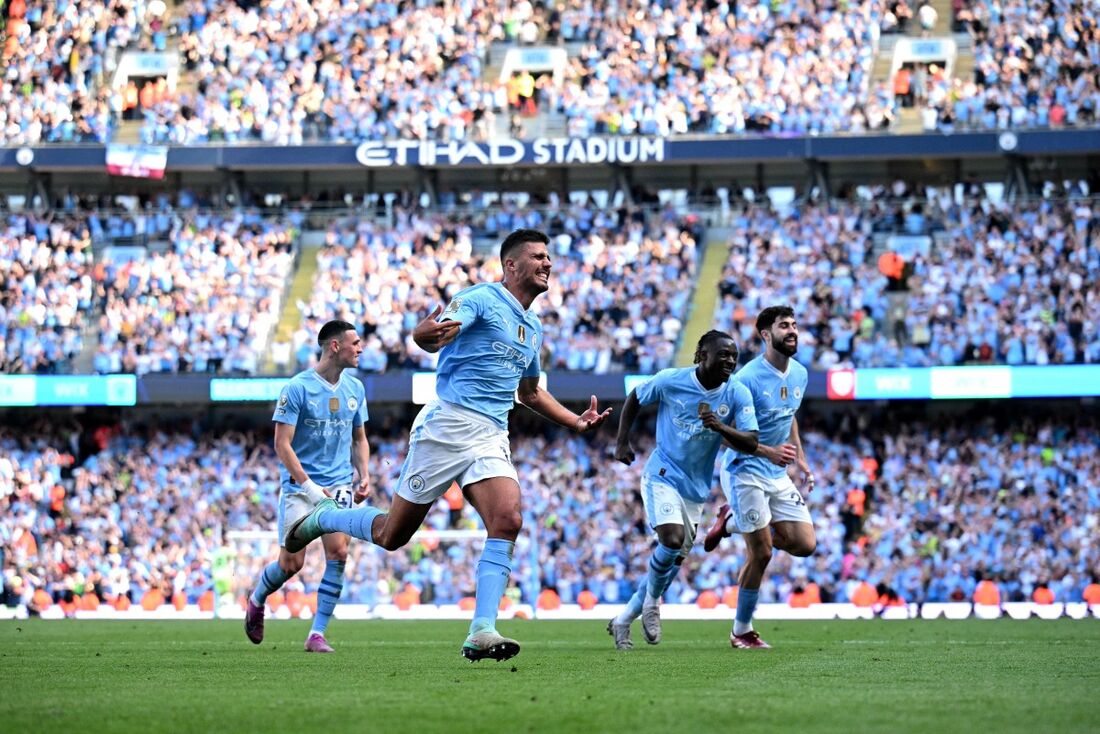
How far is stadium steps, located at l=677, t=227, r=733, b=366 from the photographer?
3632cm

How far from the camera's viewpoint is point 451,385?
432 inches

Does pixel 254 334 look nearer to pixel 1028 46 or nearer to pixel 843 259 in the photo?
pixel 843 259

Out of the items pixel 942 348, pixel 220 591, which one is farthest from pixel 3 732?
pixel 942 348

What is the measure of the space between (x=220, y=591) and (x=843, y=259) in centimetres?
1588

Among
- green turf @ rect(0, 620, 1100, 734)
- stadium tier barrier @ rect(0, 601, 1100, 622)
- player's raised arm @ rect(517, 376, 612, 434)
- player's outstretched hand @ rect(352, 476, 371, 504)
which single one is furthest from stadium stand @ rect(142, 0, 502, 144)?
player's raised arm @ rect(517, 376, 612, 434)

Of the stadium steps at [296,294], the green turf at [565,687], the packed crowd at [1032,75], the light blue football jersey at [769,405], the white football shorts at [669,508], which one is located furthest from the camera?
the stadium steps at [296,294]

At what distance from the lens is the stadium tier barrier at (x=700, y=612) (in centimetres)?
2858

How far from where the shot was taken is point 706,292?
37.7 meters

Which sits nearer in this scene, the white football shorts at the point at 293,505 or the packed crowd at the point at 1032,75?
the white football shorts at the point at 293,505

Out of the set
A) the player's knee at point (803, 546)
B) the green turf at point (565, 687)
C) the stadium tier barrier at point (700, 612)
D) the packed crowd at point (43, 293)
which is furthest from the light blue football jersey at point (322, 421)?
the packed crowd at point (43, 293)

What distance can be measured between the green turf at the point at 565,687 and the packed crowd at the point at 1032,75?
22.8m

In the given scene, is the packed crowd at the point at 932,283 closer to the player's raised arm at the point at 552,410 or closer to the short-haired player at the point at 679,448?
the short-haired player at the point at 679,448

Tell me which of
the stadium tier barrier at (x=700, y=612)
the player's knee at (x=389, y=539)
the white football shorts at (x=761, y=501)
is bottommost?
the stadium tier barrier at (x=700, y=612)

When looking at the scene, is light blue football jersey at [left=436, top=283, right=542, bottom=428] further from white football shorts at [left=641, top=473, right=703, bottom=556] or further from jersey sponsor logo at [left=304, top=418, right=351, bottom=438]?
jersey sponsor logo at [left=304, top=418, right=351, bottom=438]
